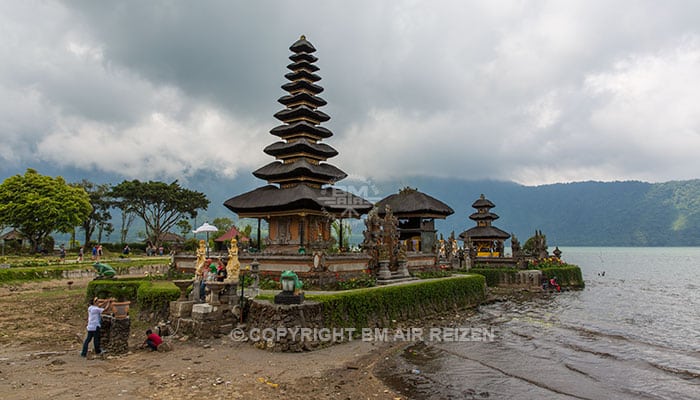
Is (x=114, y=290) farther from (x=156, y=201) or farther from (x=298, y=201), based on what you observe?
(x=156, y=201)

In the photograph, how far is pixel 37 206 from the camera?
43688 millimetres

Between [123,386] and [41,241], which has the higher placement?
[41,241]

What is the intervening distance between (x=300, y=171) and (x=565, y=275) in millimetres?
30592

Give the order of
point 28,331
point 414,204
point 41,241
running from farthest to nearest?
point 41,241 < point 414,204 < point 28,331

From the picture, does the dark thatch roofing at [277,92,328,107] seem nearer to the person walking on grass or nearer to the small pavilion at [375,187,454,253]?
the small pavilion at [375,187,454,253]

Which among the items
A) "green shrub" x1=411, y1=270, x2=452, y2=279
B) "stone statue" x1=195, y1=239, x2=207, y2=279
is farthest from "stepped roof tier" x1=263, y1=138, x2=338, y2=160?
"stone statue" x1=195, y1=239, x2=207, y2=279

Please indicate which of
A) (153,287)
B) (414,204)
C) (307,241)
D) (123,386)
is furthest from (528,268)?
(123,386)

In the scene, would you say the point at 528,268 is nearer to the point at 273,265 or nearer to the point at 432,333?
the point at 432,333

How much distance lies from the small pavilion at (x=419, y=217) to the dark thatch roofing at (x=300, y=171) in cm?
1196

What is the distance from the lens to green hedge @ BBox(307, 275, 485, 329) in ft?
55.4

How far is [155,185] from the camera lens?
56.9 m

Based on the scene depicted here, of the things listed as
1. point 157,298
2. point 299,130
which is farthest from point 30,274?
point 299,130

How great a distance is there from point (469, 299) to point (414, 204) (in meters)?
17.1

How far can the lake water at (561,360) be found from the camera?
12344 millimetres
